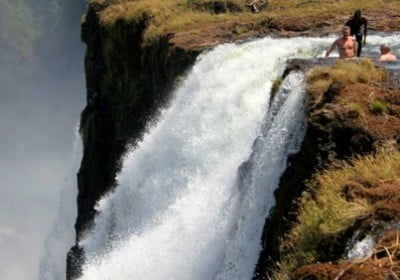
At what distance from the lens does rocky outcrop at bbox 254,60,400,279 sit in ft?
36.7

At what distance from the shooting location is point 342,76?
512 inches

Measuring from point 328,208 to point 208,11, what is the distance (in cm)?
2096

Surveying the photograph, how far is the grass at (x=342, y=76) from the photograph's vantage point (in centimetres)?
1275

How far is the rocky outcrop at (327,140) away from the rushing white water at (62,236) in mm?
24402

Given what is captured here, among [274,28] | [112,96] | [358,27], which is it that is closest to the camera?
[358,27]

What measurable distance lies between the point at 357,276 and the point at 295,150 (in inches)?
195

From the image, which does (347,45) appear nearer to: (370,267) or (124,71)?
(370,267)

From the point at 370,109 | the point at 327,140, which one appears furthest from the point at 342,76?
the point at 327,140

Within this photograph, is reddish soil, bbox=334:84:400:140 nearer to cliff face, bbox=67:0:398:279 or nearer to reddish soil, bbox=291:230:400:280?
cliff face, bbox=67:0:398:279

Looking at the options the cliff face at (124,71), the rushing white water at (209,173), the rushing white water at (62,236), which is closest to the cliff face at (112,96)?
the cliff face at (124,71)

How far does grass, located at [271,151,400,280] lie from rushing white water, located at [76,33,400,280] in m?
1.75

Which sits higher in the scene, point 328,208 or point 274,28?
point 328,208

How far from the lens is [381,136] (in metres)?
11.1

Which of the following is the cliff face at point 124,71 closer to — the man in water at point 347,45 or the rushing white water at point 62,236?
the man in water at point 347,45
